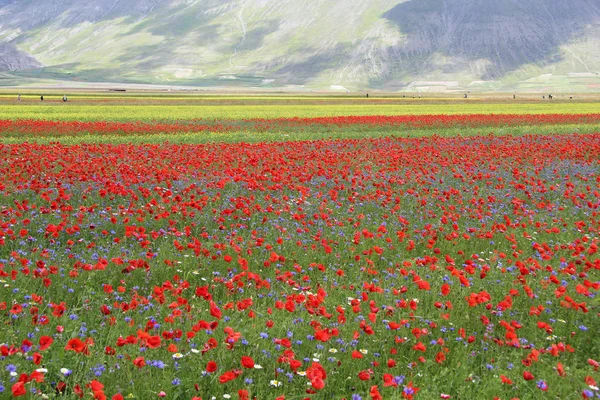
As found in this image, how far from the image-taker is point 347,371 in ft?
18.0

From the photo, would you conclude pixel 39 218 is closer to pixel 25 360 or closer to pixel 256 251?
pixel 256 251

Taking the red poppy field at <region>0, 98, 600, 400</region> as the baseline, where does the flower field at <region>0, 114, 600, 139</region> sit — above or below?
above

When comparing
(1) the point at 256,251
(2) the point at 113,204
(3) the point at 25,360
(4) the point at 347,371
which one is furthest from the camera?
(2) the point at 113,204

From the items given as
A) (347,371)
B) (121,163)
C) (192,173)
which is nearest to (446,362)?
(347,371)

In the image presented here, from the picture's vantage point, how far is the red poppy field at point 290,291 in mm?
5016

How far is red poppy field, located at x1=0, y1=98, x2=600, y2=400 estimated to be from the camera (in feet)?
16.5

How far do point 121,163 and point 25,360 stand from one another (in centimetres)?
1319

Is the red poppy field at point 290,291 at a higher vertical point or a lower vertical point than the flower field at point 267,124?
lower

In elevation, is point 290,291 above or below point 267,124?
below

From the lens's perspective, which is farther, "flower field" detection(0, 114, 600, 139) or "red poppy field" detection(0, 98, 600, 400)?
"flower field" detection(0, 114, 600, 139)

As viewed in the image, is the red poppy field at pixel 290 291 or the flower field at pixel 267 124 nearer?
the red poppy field at pixel 290 291

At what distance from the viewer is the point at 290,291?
7703 mm

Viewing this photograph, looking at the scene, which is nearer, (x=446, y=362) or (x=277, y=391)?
(x=277, y=391)

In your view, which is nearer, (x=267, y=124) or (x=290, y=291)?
(x=290, y=291)
